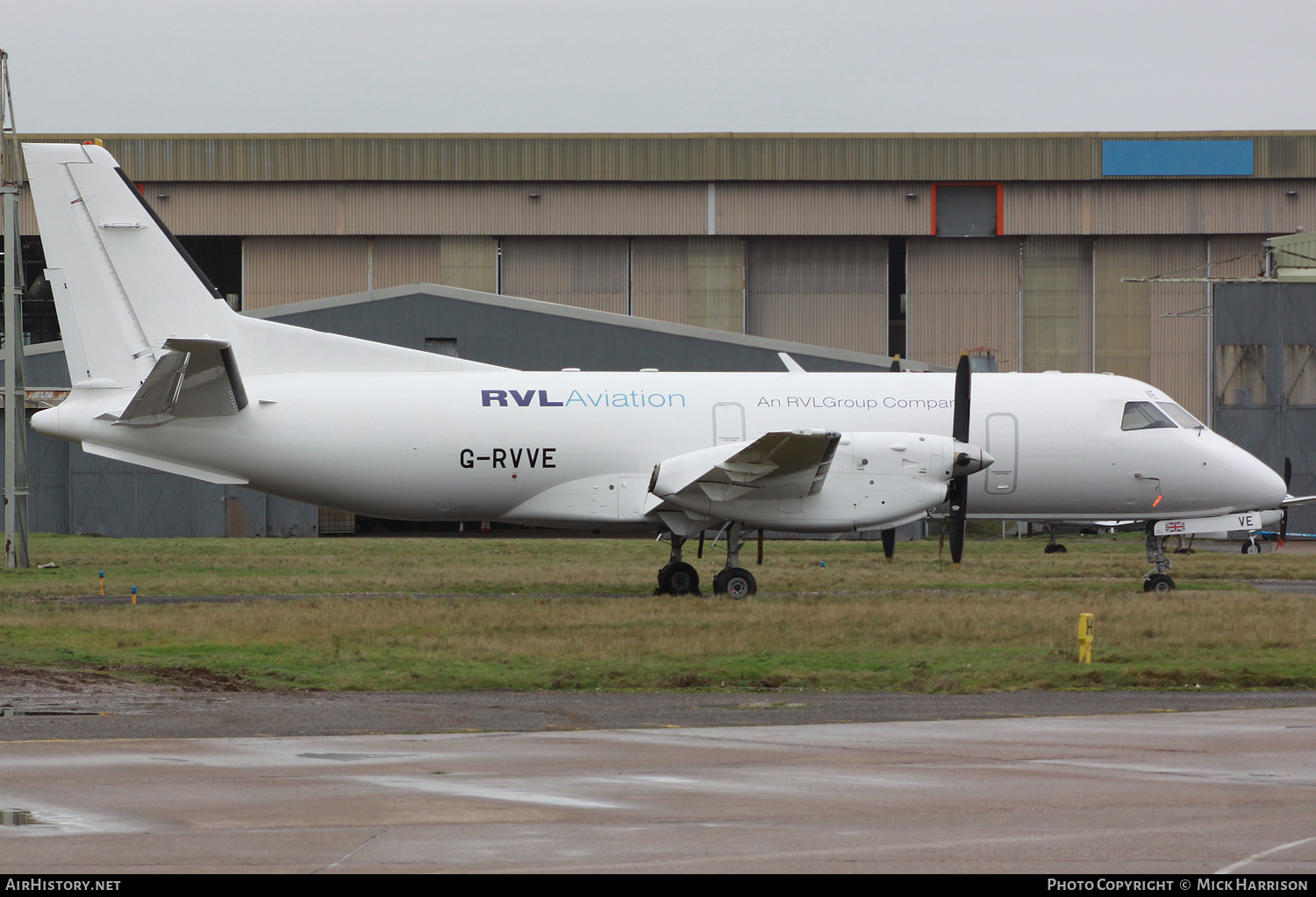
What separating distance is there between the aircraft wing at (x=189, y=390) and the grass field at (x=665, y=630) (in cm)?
312

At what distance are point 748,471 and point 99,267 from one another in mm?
11266

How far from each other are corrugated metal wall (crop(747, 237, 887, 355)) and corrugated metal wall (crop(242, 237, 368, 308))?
17314mm

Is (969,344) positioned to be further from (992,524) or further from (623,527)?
(623,527)


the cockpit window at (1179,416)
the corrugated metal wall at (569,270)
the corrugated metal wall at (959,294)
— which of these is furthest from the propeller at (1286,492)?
the corrugated metal wall at (569,270)

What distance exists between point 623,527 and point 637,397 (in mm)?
2289

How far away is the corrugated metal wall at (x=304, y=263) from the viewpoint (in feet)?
200

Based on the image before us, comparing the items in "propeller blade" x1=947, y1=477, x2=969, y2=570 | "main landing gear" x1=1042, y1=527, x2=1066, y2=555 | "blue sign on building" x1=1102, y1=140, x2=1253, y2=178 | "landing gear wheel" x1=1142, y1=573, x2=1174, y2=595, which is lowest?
"main landing gear" x1=1042, y1=527, x2=1066, y2=555

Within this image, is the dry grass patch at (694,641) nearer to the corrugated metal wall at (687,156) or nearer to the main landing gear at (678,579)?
the main landing gear at (678,579)

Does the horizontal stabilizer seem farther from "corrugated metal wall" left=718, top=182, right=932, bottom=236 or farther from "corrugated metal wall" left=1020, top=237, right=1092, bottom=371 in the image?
"corrugated metal wall" left=1020, top=237, right=1092, bottom=371

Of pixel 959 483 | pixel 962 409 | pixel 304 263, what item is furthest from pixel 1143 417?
pixel 304 263

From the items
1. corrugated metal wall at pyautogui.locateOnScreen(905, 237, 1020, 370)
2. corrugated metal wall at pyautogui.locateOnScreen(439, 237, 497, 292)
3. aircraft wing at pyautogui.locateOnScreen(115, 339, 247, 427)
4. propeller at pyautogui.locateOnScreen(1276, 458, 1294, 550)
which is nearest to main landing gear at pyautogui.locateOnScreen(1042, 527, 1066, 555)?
propeller at pyautogui.locateOnScreen(1276, 458, 1294, 550)

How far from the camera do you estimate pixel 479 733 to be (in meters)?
11.2

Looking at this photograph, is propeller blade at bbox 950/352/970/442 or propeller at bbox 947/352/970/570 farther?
propeller blade at bbox 950/352/970/442

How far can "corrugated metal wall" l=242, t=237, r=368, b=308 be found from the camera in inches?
2402
